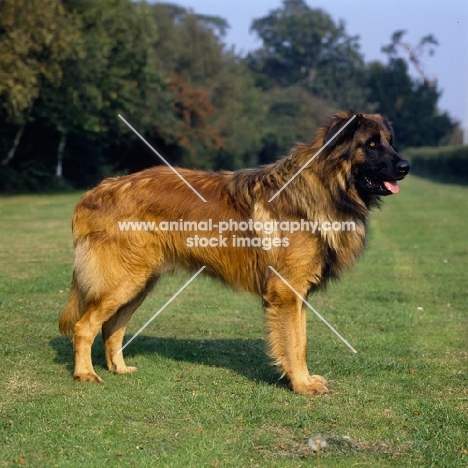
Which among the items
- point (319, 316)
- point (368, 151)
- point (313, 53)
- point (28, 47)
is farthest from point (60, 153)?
point (368, 151)

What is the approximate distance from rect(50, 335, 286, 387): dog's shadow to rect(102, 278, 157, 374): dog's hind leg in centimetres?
21

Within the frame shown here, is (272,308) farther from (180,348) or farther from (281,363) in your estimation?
(180,348)

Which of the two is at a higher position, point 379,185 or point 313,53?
point 313,53

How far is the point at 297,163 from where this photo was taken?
677cm

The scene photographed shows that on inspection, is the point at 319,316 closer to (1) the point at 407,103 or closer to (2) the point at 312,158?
(2) the point at 312,158

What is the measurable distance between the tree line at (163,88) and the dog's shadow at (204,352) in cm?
1670

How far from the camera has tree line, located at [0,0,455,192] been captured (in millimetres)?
32969

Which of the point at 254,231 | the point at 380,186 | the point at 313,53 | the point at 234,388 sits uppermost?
the point at 313,53

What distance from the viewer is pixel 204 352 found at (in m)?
7.83

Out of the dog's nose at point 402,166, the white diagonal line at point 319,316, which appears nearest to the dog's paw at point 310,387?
the white diagonal line at point 319,316

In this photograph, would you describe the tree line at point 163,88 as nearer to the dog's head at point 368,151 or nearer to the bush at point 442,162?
the bush at point 442,162

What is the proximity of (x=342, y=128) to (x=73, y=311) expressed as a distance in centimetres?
322

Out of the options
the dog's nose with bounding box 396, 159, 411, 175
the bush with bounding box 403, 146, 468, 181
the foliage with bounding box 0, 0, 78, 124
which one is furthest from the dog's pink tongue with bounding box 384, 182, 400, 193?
the bush with bounding box 403, 146, 468, 181

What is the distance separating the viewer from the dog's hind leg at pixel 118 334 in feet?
23.4
